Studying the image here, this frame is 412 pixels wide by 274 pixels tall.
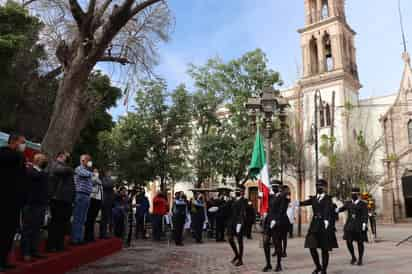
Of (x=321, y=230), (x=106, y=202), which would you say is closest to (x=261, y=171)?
(x=321, y=230)

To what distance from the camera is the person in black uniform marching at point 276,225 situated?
25.5 ft

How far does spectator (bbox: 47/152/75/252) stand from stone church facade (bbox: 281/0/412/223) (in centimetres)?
2723

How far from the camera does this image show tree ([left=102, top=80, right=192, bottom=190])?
74.0ft

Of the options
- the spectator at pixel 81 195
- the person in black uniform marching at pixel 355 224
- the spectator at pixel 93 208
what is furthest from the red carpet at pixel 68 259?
the person in black uniform marching at pixel 355 224

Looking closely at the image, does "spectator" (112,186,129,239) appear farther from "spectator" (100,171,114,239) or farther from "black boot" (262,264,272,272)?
"black boot" (262,264,272,272)

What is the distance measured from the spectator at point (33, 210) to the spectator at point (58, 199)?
2.09 feet

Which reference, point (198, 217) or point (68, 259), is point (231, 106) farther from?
point (68, 259)

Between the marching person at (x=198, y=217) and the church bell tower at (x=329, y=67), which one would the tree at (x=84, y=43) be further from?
the church bell tower at (x=329, y=67)

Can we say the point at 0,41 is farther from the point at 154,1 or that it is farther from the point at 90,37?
the point at 154,1

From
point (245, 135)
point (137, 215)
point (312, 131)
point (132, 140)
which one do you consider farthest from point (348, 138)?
point (137, 215)

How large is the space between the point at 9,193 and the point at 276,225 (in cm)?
506

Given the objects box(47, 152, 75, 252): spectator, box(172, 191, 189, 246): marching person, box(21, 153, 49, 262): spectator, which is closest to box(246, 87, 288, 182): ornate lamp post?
box(172, 191, 189, 246): marching person

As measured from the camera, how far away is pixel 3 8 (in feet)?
57.2

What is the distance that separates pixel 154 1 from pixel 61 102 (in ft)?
13.4
